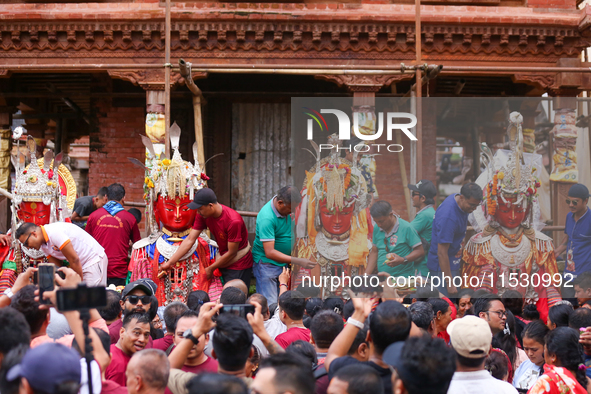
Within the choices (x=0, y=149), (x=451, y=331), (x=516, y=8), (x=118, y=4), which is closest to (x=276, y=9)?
(x=118, y=4)

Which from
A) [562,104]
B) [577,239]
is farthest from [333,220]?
[562,104]

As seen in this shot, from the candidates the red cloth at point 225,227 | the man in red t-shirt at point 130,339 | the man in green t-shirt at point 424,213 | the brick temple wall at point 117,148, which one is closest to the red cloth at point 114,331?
the man in red t-shirt at point 130,339

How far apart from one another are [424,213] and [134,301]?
10.1 feet

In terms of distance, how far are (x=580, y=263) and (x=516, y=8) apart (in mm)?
5146

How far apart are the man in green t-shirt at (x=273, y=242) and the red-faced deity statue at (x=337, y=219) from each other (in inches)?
26.8

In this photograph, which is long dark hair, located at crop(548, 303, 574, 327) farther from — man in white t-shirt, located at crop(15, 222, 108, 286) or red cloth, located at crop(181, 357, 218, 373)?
man in white t-shirt, located at crop(15, 222, 108, 286)

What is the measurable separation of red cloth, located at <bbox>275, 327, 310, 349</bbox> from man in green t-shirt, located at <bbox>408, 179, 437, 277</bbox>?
75.4 inches

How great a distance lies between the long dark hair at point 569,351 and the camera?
3.73 metres

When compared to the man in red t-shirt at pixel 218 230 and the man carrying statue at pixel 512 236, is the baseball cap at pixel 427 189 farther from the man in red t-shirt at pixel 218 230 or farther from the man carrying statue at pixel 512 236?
the man in red t-shirt at pixel 218 230

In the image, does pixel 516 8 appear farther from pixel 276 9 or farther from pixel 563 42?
pixel 276 9

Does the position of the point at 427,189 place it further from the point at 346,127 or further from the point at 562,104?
the point at 562,104

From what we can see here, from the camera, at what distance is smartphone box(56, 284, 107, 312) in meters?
2.72

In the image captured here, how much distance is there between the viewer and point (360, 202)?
6367 millimetres

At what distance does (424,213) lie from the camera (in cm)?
629
